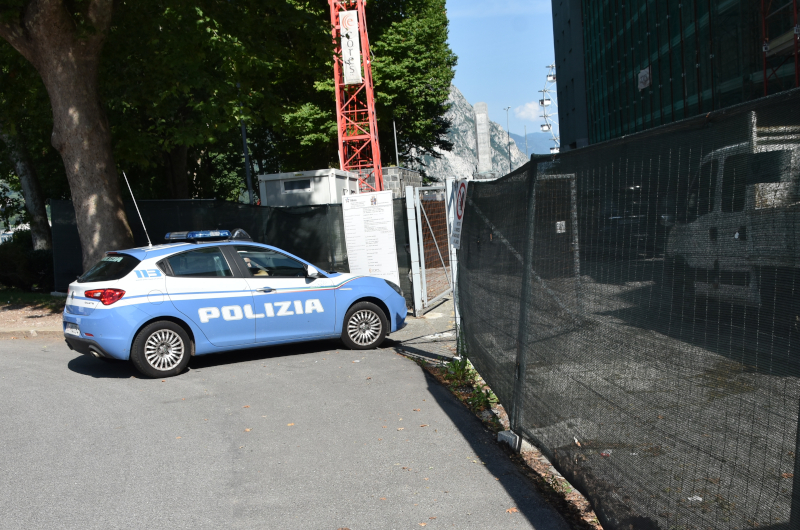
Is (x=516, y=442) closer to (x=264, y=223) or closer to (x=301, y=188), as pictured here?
(x=264, y=223)

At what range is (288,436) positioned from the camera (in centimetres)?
623

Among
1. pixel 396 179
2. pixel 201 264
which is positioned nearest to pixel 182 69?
pixel 201 264

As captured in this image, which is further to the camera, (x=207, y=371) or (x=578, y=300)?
(x=207, y=371)

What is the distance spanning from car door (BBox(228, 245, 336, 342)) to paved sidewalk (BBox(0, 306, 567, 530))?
2.02 ft

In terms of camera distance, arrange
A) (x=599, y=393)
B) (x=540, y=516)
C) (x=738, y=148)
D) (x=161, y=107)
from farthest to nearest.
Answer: (x=161, y=107) → (x=540, y=516) → (x=599, y=393) → (x=738, y=148)

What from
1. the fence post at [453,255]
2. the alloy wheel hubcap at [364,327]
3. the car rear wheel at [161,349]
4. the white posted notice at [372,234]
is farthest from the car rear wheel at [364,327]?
the white posted notice at [372,234]

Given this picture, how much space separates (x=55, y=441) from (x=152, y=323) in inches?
106

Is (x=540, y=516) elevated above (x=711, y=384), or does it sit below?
below

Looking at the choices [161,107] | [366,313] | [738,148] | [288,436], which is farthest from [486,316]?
[161,107]

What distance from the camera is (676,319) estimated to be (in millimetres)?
3133

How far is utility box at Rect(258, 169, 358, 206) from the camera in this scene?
2559 cm

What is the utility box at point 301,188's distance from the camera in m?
25.6

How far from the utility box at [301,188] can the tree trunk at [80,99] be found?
11.9 meters

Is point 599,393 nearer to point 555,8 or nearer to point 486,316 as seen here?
point 486,316
